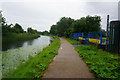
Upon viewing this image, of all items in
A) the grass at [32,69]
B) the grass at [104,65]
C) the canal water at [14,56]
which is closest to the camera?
the grass at [104,65]

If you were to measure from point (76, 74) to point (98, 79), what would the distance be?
2.58 feet

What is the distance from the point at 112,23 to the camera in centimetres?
604

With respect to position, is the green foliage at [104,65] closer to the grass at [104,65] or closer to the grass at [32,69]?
the grass at [104,65]

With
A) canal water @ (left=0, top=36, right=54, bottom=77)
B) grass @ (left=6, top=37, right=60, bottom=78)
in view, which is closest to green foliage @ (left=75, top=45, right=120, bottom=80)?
grass @ (left=6, top=37, right=60, bottom=78)

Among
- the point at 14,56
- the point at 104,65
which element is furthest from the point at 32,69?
the point at 14,56

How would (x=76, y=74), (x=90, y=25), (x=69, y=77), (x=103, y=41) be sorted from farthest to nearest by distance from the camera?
(x=90, y=25), (x=103, y=41), (x=76, y=74), (x=69, y=77)

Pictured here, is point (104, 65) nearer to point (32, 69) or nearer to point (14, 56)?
point (32, 69)

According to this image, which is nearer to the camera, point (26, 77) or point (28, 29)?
point (26, 77)

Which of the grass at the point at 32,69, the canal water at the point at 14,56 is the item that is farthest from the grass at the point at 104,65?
the canal water at the point at 14,56

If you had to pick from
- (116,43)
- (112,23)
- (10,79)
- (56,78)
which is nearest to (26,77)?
(10,79)

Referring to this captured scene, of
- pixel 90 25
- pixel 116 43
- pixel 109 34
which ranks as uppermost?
pixel 90 25

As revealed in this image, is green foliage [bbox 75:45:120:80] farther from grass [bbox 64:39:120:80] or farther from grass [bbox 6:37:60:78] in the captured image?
grass [bbox 6:37:60:78]

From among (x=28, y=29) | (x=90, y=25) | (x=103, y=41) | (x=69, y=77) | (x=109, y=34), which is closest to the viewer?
(x=69, y=77)

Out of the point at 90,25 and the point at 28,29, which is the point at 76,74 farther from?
the point at 28,29
